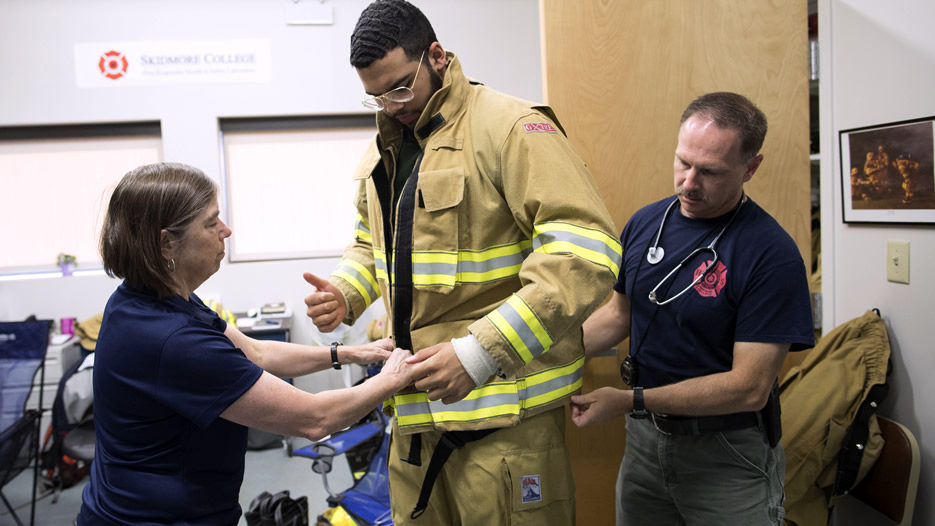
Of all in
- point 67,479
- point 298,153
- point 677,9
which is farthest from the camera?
point 298,153

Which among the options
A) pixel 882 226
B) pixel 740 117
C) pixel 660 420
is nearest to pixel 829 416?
pixel 882 226

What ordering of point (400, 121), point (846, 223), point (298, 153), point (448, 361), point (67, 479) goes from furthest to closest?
point (298, 153)
point (67, 479)
point (846, 223)
point (400, 121)
point (448, 361)

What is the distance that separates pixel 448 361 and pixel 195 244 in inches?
24.3

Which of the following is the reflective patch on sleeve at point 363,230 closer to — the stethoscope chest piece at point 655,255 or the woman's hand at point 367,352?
the woman's hand at point 367,352

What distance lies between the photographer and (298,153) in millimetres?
5094

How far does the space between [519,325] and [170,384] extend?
71 centimetres

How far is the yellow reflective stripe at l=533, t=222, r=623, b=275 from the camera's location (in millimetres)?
1240

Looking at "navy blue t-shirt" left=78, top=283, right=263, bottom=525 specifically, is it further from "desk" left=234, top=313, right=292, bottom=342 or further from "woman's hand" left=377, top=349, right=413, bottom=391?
"desk" left=234, top=313, right=292, bottom=342

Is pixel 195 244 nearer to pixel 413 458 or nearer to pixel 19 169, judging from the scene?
pixel 413 458

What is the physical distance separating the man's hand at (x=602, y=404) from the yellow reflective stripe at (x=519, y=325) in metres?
0.36

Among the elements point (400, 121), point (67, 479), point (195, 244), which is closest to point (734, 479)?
point (400, 121)

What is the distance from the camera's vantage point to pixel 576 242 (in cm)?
125

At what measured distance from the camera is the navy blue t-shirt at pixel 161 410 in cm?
122

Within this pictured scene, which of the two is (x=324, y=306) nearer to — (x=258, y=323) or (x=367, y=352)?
(x=367, y=352)
